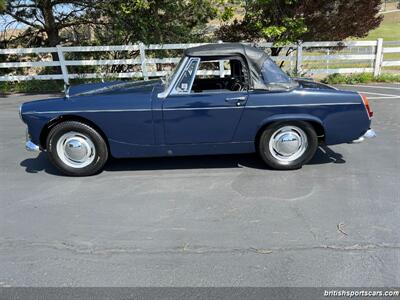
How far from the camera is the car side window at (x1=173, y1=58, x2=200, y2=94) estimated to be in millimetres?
4734

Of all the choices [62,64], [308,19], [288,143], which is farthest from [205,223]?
[308,19]

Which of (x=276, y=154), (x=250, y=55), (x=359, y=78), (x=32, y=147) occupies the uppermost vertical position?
(x=250, y=55)

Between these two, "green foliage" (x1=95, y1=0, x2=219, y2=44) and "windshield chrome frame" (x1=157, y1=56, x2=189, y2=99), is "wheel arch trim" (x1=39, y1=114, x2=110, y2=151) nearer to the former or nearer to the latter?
"windshield chrome frame" (x1=157, y1=56, x2=189, y2=99)

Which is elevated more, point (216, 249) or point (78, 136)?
point (78, 136)

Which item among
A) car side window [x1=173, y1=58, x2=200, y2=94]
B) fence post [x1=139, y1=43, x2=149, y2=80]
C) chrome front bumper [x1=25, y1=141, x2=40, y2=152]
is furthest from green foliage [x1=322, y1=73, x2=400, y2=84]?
chrome front bumper [x1=25, y1=141, x2=40, y2=152]

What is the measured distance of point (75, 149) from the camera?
4910 millimetres

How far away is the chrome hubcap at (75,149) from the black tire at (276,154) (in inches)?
83.5

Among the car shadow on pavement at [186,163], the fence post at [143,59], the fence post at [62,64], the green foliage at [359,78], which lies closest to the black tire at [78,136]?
the car shadow on pavement at [186,163]

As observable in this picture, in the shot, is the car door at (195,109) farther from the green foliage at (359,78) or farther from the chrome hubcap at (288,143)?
the green foliage at (359,78)

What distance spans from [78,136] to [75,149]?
17 cm

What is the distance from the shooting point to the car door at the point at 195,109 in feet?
15.5

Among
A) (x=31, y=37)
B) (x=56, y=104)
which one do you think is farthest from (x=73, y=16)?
(x=56, y=104)

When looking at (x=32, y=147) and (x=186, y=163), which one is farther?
(x=186, y=163)

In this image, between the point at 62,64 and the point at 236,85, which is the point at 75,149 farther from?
the point at 62,64
